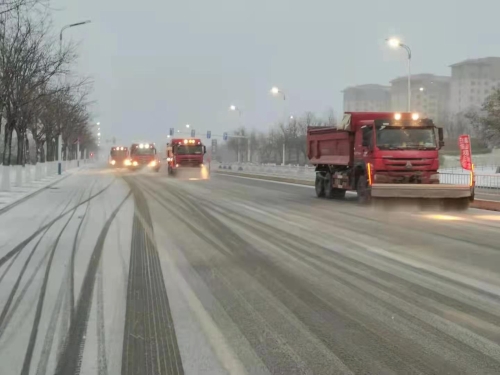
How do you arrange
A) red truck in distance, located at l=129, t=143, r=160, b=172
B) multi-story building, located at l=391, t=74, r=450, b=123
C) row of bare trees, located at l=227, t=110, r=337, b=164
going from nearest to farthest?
1. red truck in distance, located at l=129, t=143, r=160, b=172
2. row of bare trees, located at l=227, t=110, r=337, b=164
3. multi-story building, located at l=391, t=74, r=450, b=123

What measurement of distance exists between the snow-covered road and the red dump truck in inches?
156

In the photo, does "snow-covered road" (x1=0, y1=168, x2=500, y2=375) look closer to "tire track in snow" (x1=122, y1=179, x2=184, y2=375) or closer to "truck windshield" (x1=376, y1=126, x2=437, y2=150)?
"tire track in snow" (x1=122, y1=179, x2=184, y2=375)

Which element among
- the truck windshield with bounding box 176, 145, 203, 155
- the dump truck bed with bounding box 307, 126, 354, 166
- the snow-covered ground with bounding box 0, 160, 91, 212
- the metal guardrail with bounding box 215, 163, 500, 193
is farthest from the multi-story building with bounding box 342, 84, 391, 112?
the dump truck bed with bounding box 307, 126, 354, 166

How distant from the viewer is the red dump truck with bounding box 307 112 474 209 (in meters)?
17.3

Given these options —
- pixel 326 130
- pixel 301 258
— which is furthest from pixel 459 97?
pixel 301 258

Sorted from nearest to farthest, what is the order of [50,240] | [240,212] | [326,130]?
[50,240] < [240,212] < [326,130]

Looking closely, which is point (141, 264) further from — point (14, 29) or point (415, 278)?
point (14, 29)

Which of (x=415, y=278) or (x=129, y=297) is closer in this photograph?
(x=129, y=297)

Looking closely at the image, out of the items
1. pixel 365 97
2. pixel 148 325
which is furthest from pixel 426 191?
pixel 365 97

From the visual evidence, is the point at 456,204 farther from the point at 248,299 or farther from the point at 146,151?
the point at 146,151

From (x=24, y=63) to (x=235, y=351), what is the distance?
21.7 meters

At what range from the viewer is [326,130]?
2247 centimetres

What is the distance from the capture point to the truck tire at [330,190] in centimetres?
2220

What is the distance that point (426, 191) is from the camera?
17.2m
